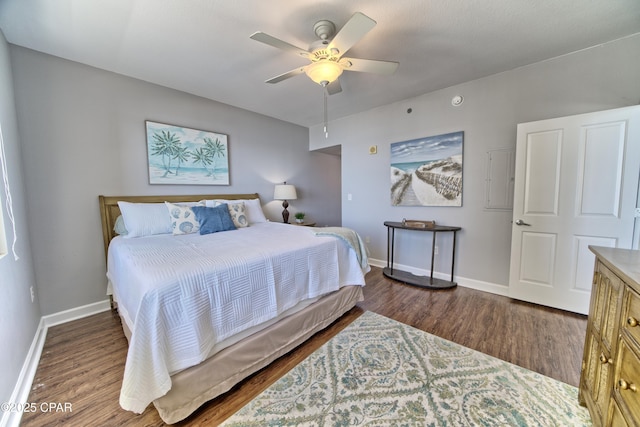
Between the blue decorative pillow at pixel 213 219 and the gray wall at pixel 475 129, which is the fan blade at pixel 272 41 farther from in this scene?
the gray wall at pixel 475 129

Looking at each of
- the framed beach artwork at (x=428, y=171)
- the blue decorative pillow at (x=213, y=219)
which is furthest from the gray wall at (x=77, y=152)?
the framed beach artwork at (x=428, y=171)

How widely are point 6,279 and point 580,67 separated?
4700 millimetres

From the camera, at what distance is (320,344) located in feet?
6.32

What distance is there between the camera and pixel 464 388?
146 centimetres

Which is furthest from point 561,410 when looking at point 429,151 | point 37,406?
point 37,406

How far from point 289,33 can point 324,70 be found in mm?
441

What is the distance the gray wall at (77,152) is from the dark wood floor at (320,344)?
560mm

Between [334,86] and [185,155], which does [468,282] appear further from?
[185,155]

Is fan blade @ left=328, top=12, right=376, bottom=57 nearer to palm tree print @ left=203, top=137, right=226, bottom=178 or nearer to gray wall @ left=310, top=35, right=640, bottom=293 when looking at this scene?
gray wall @ left=310, top=35, right=640, bottom=293

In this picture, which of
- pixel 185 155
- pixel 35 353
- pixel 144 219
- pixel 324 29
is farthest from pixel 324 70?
pixel 35 353

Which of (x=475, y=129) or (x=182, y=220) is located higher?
(x=475, y=129)

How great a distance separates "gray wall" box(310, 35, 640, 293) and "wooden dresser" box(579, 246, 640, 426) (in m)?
1.70

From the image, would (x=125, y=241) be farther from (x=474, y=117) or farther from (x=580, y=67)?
(x=580, y=67)

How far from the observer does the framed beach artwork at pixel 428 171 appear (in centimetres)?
302
